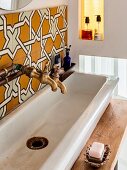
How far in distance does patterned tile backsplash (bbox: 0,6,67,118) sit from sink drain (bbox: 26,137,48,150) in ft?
0.62

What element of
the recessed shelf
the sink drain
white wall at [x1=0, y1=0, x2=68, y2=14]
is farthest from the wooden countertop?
white wall at [x1=0, y1=0, x2=68, y2=14]

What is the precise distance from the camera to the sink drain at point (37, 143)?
4.11ft

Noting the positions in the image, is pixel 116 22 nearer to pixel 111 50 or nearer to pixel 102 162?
pixel 111 50

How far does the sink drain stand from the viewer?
1.25m

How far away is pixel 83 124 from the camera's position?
113 cm

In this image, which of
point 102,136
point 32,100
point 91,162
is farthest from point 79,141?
point 32,100

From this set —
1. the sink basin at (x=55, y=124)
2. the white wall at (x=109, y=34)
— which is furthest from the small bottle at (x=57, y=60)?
the white wall at (x=109, y=34)

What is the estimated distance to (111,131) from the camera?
1.29m

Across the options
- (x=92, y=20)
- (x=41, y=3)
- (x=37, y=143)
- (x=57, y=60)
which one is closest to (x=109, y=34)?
(x=92, y=20)

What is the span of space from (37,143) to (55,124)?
19 cm

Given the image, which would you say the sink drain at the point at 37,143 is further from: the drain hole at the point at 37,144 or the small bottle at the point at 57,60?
the small bottle at the point at 57,60

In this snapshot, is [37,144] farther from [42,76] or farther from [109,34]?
[109,34]

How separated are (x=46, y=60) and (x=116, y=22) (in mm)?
574

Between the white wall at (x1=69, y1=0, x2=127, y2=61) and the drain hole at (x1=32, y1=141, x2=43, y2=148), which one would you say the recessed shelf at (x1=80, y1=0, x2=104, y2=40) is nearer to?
the white wall at (x1=69, y1=0, x2=127, y2=61)
